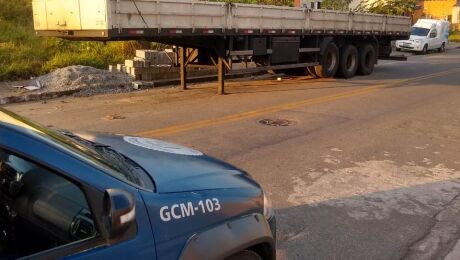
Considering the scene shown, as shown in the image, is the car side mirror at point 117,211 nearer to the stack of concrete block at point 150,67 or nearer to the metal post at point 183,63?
the metal post at point 183,63

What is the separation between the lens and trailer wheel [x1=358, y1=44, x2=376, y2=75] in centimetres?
1816

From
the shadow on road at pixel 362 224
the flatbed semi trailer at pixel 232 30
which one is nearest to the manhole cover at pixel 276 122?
the flatbed semi trailer at pixel 232 30

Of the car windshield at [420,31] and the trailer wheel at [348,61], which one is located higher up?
the car windshield at [420,31]

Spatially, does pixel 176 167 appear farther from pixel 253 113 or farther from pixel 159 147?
pixel 253 113

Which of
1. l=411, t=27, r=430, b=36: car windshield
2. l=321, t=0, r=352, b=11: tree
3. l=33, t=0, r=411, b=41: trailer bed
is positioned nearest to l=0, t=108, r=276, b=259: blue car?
l=33, t=0, r=411, b=41: trailer bed

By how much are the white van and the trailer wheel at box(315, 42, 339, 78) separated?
17062mm

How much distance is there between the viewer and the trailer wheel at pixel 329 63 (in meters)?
16.2

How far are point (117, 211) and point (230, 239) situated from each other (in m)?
0.70

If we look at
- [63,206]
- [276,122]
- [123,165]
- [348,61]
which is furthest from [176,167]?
[348,61]

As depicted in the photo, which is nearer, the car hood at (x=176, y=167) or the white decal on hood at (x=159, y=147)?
the car hood at (x=176, y=167)

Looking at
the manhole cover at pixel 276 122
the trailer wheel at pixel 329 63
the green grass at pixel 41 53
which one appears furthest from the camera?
the trailer wheel at pixel 329 63

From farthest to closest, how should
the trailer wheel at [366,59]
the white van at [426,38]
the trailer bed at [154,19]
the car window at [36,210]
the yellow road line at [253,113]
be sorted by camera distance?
the white van at [426,38], the trailer wheel at [366,59], the trailer bed at [154,19], the yellow road line at [253,113], the car window at [36,210]

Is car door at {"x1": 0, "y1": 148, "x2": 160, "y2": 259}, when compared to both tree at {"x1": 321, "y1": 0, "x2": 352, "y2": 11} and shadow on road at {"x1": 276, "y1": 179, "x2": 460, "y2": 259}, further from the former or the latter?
tree at {"x1": 321, "y1": 0, "x2": 352, "y2": 11}

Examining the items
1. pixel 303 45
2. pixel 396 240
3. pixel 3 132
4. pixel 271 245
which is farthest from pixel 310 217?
pixel 303 45
